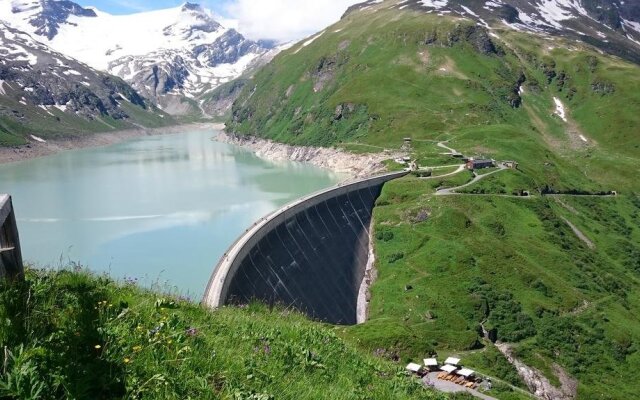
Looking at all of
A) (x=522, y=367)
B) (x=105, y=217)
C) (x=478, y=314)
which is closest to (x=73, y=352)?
(x=522, y=367)

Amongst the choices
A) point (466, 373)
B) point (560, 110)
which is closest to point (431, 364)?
point (466, 373)

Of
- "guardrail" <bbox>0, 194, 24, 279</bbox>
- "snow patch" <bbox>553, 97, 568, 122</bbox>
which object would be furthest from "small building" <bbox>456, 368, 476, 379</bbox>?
"snow patch" <bbox>553, 97, 568, 122</bbox>

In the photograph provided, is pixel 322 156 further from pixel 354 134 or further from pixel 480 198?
pixel 480 198

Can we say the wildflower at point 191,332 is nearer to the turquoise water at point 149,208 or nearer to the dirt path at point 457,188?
the turquoise water at point 149,208

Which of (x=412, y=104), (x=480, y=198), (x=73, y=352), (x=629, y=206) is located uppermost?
(x=73, y=352)

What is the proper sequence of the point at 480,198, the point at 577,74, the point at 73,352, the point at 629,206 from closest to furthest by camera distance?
1. the point at 73,352
2. the point at 480,198
3. the point at 629,206
4. the point at 577,74

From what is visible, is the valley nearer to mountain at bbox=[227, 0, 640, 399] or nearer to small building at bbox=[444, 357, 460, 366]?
mountain at bbox=[227, 0, 640, 399]

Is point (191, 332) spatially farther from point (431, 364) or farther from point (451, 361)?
point (451, 361)
